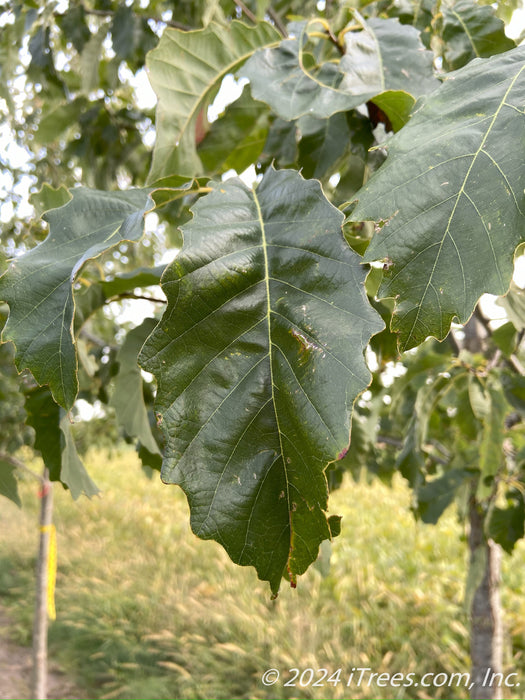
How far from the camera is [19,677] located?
127 inches

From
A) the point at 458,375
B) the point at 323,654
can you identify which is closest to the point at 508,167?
the point at 458,375

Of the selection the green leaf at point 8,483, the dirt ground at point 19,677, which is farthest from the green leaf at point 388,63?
the dirt ground at point 19,677

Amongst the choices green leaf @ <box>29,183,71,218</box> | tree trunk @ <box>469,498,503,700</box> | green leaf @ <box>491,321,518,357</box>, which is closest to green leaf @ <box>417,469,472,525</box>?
tree trunk @ <box>469,498,503,700</box>

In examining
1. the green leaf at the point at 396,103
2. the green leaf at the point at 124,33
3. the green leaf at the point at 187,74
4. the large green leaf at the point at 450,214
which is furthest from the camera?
the green leaf at the point at 124,33

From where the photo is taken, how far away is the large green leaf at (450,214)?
0.31 meters

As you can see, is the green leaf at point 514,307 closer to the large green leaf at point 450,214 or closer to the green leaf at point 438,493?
the large green leaf at point 450,214

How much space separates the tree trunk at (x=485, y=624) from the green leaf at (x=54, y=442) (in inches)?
48.6

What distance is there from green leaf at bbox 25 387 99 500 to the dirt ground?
2966 mm

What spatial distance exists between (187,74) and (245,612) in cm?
339

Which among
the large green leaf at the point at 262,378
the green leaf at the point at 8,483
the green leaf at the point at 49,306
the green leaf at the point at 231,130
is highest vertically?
the green leaf at the point at 231,130

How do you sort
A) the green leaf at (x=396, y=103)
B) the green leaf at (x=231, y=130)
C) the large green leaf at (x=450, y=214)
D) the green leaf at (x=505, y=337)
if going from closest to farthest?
the large green leaf at (x=450, y=214)
the green leaf at (x=396, y=103)
the green leaf at (x=231, y=130)
the green leaf at (x=505, y=337)

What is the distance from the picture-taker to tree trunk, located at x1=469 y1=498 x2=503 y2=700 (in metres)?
1.54

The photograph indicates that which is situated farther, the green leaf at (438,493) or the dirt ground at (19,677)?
the dirt ground at (19,677)

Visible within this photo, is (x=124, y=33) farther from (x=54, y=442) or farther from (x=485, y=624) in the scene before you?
(x=485, y=624)
